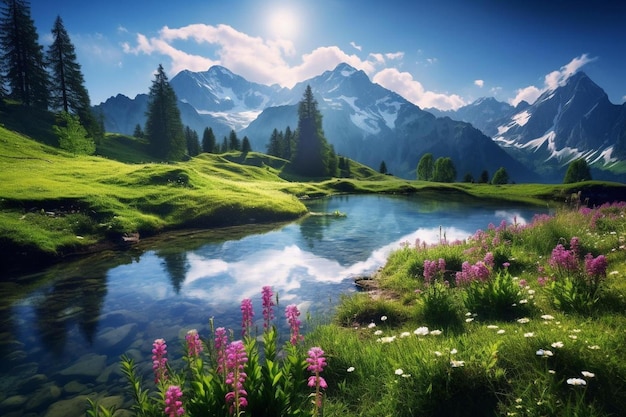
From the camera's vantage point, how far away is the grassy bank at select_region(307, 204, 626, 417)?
4.73 m

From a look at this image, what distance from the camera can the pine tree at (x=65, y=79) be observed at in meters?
72.7

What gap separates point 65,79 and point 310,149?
66557 millimetres

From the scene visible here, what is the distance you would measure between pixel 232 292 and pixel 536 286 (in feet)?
38.0

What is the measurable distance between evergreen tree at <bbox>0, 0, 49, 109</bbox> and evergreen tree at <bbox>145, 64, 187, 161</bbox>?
2273 centimetres

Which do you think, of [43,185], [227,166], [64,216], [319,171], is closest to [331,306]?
[64,216]

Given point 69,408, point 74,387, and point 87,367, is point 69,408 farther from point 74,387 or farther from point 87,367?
point 87,367

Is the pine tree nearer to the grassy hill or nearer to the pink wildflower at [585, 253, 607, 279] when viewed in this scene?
the grassy hill

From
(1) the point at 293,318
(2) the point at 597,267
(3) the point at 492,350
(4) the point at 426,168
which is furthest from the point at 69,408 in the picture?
(4) the point at 426,168

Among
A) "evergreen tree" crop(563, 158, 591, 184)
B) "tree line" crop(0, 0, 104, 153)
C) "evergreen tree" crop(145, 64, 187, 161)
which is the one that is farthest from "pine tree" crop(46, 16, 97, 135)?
"evergreen tree" crop(563, 158, 591, 184)

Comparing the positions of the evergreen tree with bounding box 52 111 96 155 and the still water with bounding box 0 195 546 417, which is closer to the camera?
the still water with bounding box 0 195 546 417

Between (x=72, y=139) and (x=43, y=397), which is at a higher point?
(x=72, y=139)

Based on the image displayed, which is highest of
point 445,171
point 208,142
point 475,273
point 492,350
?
point 208,142

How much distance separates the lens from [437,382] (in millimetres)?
5223

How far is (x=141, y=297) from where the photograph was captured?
575 inches
